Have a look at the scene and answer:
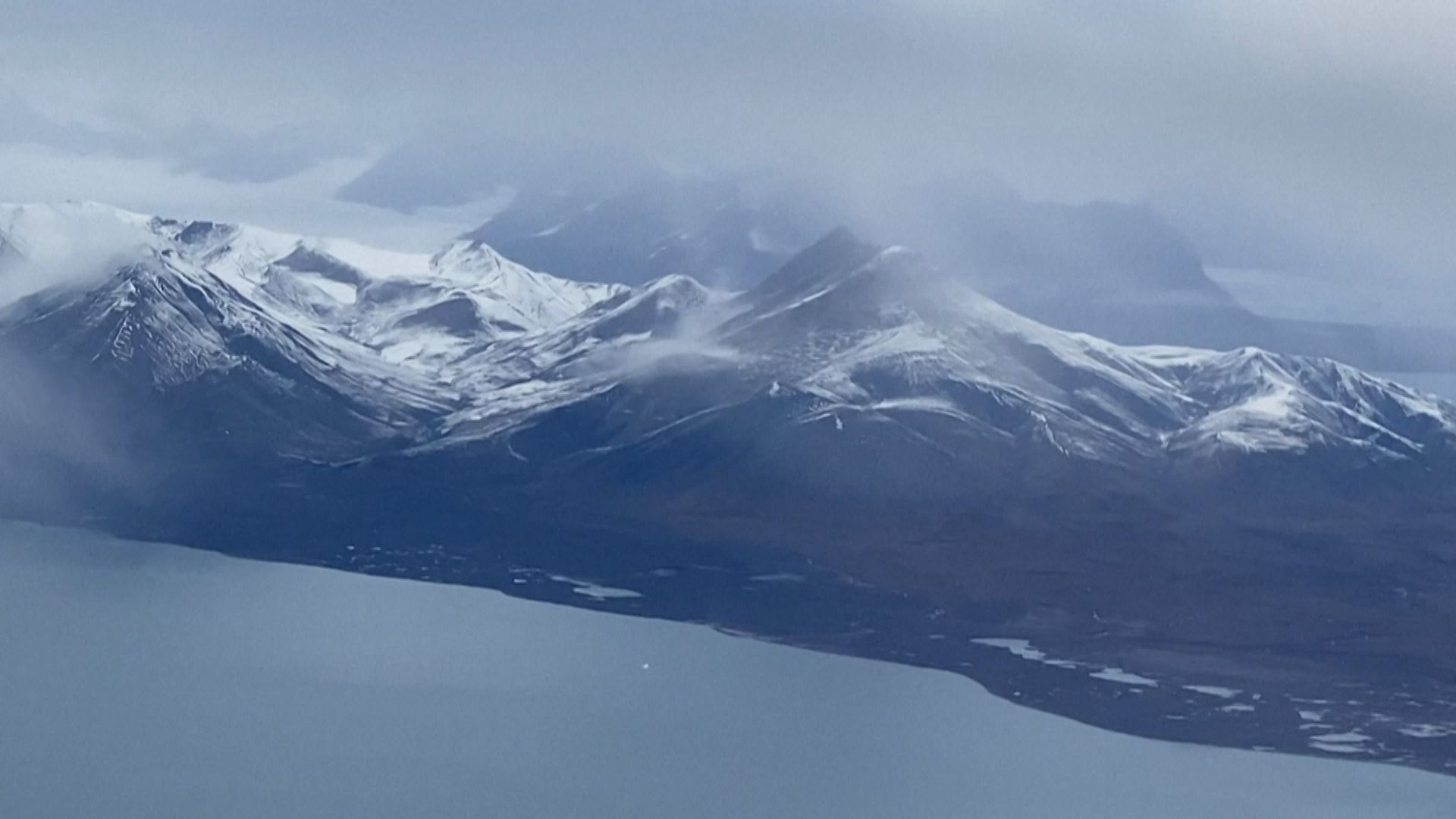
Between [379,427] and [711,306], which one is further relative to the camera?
[711,306]

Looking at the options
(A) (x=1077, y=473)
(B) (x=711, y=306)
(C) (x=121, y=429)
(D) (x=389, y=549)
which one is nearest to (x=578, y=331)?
(B) (x=711, y=306)

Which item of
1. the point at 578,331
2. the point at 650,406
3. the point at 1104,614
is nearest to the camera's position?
the point at 1104,614

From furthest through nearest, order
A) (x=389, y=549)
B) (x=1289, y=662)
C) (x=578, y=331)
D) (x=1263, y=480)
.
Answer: (x=578, y=331) → (x=1263, y=480) → (x=389, y=549) → (x=1289, y=662)

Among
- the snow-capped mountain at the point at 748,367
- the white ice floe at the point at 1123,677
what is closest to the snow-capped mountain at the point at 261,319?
the snow-capped mountain at the point at 748,367

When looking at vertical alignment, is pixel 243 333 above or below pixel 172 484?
above

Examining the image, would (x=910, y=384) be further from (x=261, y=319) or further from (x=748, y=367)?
(x=261, y=319)

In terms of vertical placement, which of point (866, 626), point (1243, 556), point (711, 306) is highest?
point (711, 306)

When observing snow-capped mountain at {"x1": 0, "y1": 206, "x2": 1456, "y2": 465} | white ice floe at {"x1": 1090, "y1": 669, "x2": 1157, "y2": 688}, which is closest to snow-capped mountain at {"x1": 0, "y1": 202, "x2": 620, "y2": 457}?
snow-capped mountain at {"x1": 0, "y1": 206, "x2": 1456, "y2": 465}

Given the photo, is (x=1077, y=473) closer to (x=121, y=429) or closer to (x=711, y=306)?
(x=711, y=306)

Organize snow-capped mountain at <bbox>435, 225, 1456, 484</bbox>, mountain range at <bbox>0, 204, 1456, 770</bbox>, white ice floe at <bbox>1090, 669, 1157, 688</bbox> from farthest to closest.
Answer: snow-capped mountain at <bbox>435, 225, 1456, 484</bbox> < mountain range at <bbox>0, 204, 1456, 770</bbox> < white ice floe at <bbox>1090, 669, 1157, 688</bbox>

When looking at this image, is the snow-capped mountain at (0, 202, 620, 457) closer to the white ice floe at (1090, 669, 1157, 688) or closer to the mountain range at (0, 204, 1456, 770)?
the mountain range at (0, 204, 1456, 770)
